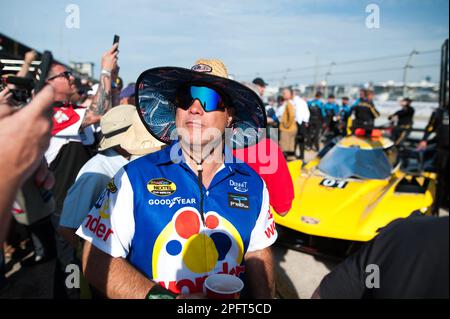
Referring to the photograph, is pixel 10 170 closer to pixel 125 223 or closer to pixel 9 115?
pixel 9 115

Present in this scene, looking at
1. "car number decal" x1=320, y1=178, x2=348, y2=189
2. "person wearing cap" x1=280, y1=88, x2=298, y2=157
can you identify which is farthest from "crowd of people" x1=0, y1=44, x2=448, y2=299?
"person wearing cap" x1=280, y1=88, x2=298, y2=157

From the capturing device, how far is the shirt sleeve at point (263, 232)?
5.32 feet

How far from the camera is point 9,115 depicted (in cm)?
72

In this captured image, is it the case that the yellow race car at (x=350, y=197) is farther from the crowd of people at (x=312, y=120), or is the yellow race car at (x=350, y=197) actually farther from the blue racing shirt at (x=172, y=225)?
the blue racing shirt at (x=172, y=225)

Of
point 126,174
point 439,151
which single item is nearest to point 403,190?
point 439,151

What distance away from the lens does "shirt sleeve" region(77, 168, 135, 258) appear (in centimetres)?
137

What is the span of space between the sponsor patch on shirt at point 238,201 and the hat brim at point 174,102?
51 cm

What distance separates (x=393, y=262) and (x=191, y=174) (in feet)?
3.16

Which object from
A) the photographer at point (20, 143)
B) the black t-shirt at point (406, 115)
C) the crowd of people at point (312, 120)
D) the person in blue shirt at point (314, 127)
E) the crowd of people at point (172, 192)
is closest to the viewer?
the photographer at point (20, 143)

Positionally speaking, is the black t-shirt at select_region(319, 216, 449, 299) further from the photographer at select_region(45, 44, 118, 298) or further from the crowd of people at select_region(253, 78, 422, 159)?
the crowd of people at select_region(253, 78, 422, 159)

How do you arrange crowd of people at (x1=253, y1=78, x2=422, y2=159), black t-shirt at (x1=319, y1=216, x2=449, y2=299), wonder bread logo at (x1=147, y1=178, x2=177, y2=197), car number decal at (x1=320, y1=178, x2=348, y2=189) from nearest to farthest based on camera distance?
black t-shirt at (x1=319, y1=216, x2=449, y2=299) < wonder bread logo at (x1=147, y1=178, x2=177, y2=197) < car number decal at (x1=320, y1=178, x2=348, y2=189) < crowd of people at (x1=253, y1=78, x2=422, y2=159)

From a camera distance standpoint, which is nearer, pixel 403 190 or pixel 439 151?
pixel 403 190

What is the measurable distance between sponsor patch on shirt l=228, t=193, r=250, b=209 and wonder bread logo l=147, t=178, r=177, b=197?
0.28 metres

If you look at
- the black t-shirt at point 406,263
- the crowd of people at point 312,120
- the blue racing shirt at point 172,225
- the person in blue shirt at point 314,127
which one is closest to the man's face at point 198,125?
the blue racing shirt at point 172,225
